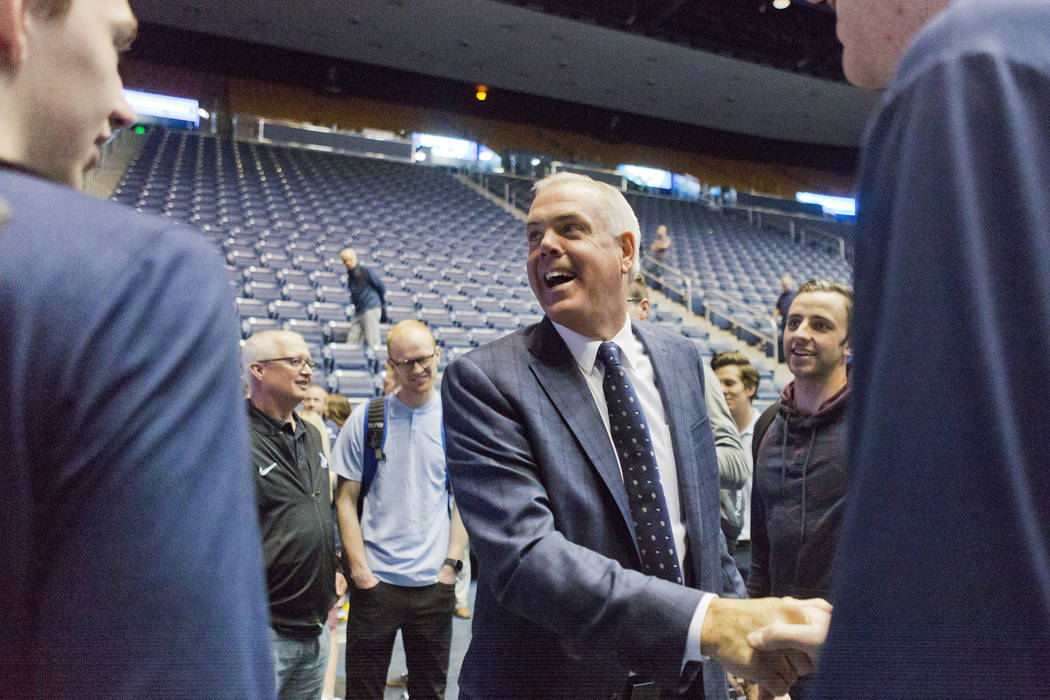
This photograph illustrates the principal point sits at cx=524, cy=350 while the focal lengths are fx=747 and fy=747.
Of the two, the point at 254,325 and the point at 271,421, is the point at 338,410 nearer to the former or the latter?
the point at 271,421

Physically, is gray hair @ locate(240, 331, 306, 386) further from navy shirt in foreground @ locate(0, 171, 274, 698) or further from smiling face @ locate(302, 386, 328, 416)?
navy shirt in foreground @ locate(0, 171, 274, 698)

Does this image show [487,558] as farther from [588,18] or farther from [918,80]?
[588,18]

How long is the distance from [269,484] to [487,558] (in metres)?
1.63

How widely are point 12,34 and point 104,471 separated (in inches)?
12.7

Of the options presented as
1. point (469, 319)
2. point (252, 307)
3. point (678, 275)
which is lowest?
point (252, 307)

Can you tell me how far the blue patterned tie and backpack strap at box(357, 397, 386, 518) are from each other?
1.82 metres

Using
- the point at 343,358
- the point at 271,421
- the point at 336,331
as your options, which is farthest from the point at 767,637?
the point at 336,331

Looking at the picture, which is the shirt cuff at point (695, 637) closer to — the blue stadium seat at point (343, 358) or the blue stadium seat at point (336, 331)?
the blue stadium seat at point (343, 358)

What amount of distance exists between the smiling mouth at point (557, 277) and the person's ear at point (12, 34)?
1.30 meters

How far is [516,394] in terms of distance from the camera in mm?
1512

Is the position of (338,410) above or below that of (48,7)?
below

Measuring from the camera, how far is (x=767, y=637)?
100 centimetres

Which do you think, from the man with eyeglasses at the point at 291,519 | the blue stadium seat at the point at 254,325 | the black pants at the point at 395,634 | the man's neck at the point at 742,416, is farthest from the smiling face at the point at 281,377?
the blue stadium seat at the point at 254,325

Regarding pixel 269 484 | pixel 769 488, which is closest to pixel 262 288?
pixel 269 484
